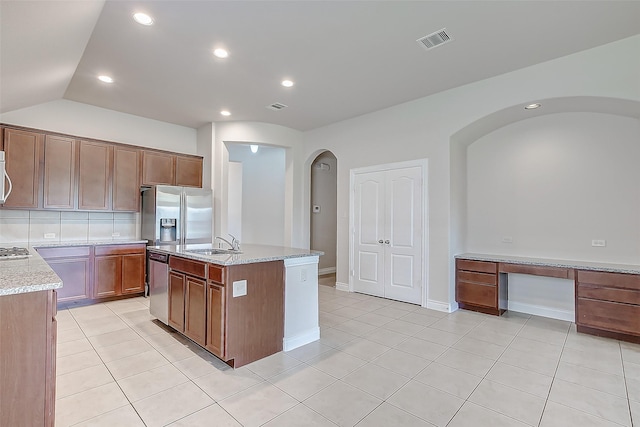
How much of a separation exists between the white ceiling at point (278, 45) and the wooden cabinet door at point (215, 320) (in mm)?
2376

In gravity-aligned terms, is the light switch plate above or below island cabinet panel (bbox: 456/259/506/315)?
above

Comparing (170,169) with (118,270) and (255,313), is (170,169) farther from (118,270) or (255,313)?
(255,313)

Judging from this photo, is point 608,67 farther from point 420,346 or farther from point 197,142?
point 197,142

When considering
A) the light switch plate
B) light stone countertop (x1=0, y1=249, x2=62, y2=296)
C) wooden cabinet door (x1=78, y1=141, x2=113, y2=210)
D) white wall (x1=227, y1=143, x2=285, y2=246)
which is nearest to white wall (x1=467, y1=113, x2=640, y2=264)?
the light switch plate

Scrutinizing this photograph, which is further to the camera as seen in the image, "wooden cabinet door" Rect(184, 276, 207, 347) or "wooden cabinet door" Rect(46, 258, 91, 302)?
"wooden cabinet door" Rect(46, 258, 91, 302)

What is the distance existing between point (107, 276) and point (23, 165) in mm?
1829

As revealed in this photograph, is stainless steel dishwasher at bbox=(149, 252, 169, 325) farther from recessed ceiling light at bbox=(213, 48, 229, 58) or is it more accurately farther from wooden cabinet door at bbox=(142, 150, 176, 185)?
recessed ceiling light at bbox=(213, 48, 229, 58)

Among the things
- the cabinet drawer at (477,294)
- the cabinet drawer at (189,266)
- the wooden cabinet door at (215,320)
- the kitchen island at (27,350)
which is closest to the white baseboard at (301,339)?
the wooden cabinet door at (215,320)

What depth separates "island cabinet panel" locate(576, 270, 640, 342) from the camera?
128 inches

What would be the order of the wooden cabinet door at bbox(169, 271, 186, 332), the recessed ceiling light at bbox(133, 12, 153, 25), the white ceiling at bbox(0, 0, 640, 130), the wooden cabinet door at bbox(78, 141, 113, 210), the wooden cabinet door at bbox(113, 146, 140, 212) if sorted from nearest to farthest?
the white ceiling at bbox(0, 0, 640, 130)
the recessed ceiling light at bbox(133, 12, 153, 25)
the wooden cabinet door at bbox(169, 271, 186, 332)
the wooden cabinet door at bbox(78, 141, 113, 210)
the wooden cabinet door at bbox(113, 146, 140, 212)

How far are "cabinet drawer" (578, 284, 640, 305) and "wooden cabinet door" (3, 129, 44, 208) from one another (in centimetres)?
695

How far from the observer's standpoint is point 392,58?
3516mm

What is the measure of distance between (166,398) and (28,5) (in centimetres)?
281

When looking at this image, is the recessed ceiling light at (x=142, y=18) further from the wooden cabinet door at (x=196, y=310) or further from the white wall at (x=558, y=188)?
the white wall at (x=558, y=188)
